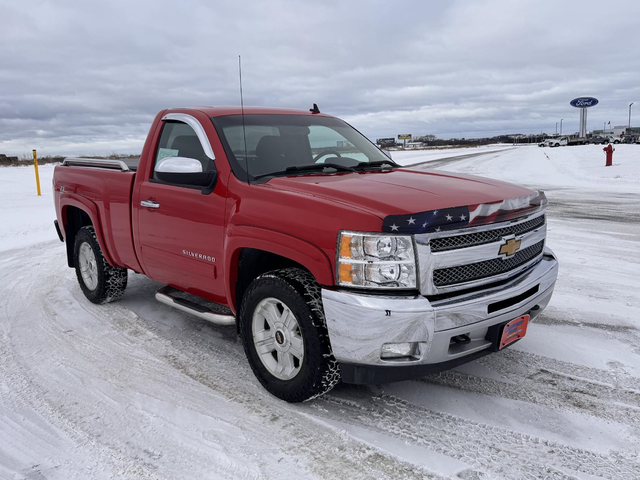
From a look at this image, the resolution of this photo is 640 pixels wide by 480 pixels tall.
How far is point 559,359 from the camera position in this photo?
12.2ft

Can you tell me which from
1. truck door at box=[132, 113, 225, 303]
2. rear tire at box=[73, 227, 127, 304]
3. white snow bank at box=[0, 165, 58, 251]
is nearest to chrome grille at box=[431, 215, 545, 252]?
truck door at box=[132, 113, 225, 303]

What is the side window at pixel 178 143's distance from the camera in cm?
404

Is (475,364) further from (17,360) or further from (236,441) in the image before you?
(17,360)

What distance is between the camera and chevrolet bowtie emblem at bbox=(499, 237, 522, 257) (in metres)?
3.02

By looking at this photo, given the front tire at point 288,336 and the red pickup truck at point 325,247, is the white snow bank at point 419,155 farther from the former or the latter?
the front tire at point 288,336

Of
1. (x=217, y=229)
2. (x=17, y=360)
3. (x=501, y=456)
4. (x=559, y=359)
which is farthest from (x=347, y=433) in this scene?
(x=17, y=360)

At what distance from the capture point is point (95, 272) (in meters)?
5.22

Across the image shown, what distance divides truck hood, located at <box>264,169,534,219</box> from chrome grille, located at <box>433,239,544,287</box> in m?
0.34

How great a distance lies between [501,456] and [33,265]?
6.39 meters

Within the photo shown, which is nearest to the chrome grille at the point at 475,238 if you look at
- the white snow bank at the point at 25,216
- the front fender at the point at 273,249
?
the front fender at the point at 273,249

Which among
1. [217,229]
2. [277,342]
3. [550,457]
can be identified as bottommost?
[550,457]

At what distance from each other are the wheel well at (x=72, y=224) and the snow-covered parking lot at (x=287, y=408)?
80 centimetres

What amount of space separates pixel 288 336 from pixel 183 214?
1306 mm

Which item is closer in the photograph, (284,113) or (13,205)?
(284,113)
